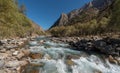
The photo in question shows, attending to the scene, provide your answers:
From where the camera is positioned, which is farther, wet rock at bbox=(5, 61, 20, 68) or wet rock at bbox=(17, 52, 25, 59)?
wet rock at bbox=(17, 52, 25, 59)

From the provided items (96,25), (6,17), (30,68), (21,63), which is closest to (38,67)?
(30,68)

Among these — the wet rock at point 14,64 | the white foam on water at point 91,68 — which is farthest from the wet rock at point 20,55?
the white foam on water at point 91,68

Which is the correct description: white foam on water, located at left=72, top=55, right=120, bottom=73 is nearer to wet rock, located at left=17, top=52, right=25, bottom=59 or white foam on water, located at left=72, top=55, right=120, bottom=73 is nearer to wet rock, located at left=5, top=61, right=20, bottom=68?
wet rock, located at left=5, top=61, right=20, bottom=68

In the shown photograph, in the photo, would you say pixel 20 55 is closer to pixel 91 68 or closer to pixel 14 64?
pixel 14 64

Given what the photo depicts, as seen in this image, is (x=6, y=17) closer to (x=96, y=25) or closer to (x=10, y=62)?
(x=10, y=62)

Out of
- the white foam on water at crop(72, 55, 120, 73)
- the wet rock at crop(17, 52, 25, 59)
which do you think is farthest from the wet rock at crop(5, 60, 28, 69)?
the white foam on water at crop(72, 55, 120, 73)

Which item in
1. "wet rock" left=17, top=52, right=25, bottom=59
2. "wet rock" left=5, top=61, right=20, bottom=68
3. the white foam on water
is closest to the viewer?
"wet rock" left=5, top=61, right=20, bottom=68

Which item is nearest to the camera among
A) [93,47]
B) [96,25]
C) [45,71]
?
[45,71]

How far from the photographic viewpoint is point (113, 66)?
17.9m

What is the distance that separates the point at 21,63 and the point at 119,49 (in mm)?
15207

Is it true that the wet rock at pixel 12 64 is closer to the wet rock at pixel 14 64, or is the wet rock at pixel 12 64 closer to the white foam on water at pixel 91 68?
the wet rock at pixel 14 64

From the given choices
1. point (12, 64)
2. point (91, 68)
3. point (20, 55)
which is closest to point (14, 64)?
point (12, 64)

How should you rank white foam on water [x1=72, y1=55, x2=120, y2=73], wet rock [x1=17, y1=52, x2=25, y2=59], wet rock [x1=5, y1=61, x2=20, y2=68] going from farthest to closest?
wet rock [x1=17, y1=52, x2=25, y2=59] < white foam on water [x1=72, y1=55, x2=120, y2=73] < wet rock [x1=5, y1=61, x2=20, y2=68]

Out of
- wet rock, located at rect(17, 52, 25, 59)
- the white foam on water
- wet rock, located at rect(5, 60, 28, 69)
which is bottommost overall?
the white foam on water
